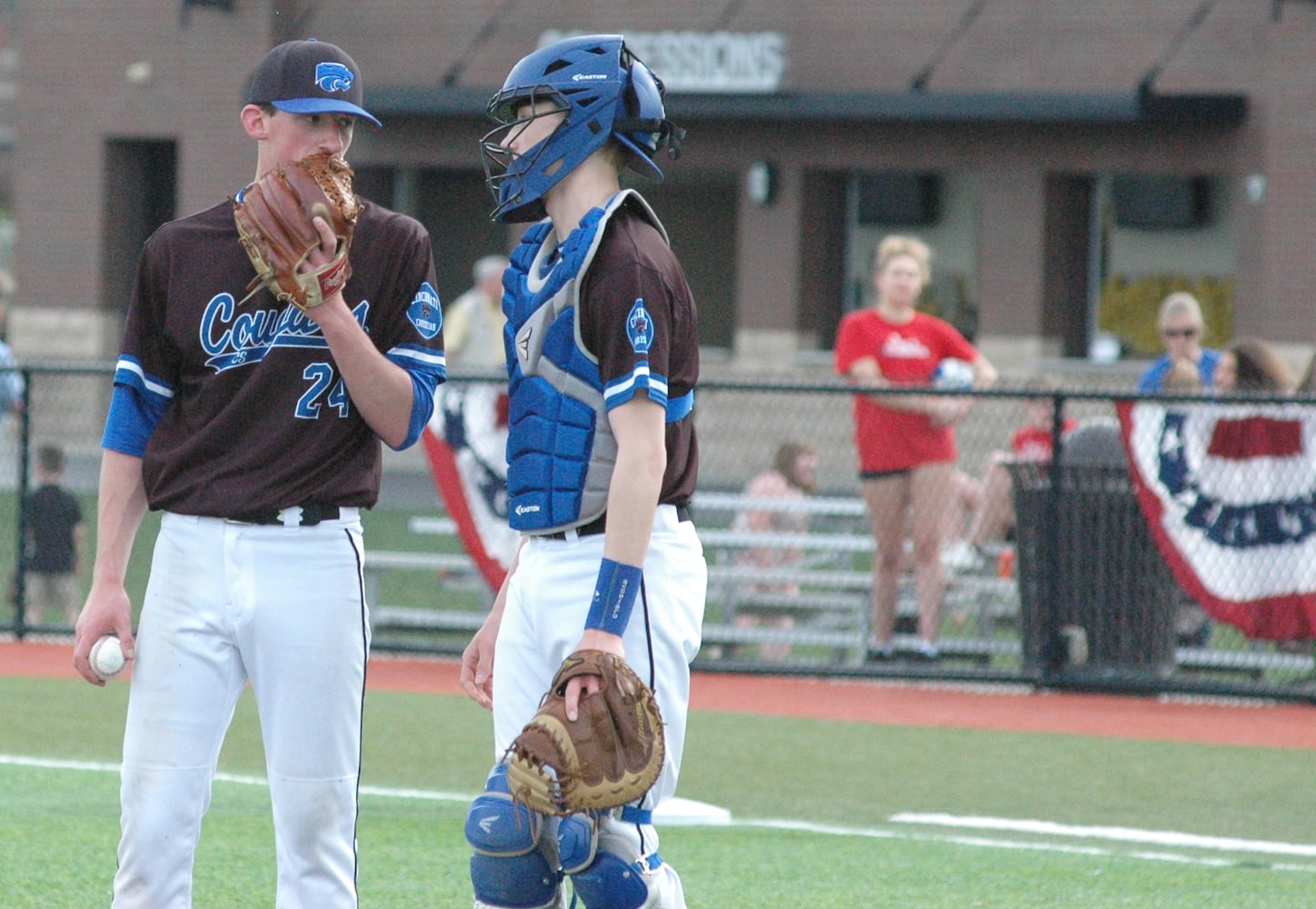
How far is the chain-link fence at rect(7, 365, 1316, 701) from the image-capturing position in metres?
9.46

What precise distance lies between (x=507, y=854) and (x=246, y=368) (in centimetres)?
112

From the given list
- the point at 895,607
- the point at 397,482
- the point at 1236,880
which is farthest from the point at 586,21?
the point at 1236,880

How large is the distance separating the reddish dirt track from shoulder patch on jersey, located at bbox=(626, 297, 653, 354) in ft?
18.9

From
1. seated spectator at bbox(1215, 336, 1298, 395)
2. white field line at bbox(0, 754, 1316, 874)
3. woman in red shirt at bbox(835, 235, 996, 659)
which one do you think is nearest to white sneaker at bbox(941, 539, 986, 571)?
woman in red shirt at bbox(835, 235, 996, 659)

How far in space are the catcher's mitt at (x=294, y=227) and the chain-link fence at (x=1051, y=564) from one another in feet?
19.8

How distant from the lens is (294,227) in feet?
12.1

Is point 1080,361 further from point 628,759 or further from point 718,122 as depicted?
point 628,759

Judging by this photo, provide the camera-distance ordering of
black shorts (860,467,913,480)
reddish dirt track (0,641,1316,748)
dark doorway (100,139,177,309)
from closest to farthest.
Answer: reddish dirt track (0,641,1316,748) → black shorts (860,467,913,480) → dark doorway (100,139,177,309)

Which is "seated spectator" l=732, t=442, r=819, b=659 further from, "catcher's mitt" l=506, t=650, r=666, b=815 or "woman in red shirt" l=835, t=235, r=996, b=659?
Result: "catcher's mitt" l=506, t=650, r=666, b=815

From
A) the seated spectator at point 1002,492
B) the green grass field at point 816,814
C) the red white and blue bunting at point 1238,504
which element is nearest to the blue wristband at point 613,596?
the green grass field at point 816,814

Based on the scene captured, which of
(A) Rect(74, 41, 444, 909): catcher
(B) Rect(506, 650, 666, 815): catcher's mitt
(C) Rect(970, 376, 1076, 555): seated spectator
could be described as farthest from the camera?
(C) Rect(970, 376, 1076, 555): seated spectator

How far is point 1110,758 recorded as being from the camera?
8242 mm

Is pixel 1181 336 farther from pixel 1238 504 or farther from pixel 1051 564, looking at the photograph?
pixel 1051 564

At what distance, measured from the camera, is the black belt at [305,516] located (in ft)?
12.9
